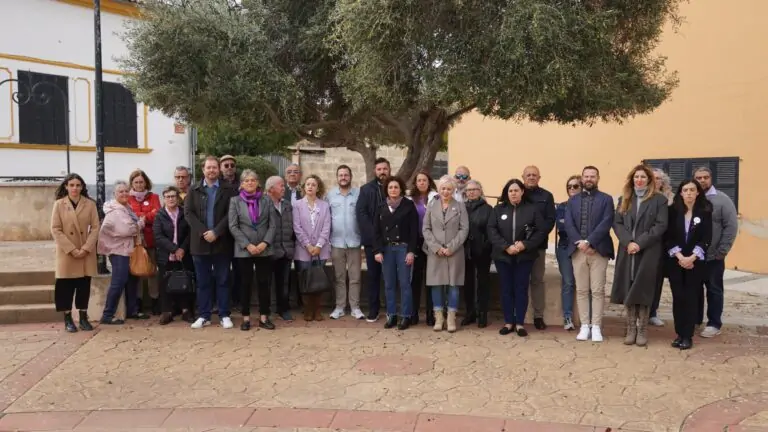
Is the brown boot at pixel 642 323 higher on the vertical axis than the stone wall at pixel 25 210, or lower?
lower

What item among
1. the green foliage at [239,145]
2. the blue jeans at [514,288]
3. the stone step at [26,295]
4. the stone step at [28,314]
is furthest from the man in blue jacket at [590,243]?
the green foliage at [239,145]

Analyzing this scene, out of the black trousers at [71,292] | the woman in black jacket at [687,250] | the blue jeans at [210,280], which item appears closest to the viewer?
the woman in black jacket at [687,250]

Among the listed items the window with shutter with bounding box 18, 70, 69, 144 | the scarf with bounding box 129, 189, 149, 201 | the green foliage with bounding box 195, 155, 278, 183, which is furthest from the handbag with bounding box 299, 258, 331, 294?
the green foliage with bounding box 195, 155, 278, 183

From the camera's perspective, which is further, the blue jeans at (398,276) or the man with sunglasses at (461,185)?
the man with sunglasses at (461,185)

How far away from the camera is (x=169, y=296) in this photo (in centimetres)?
752

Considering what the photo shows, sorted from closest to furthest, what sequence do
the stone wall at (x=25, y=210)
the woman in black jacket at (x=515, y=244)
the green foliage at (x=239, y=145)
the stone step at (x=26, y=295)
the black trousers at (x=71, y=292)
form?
the woman in black jacket at (x=515, y=244)
the black trousers at (x=71, y=292)
the stone step at (x=26, y=295)
the stone wall at (x=25, y=210)
the green foliage at (x=239, y=145)

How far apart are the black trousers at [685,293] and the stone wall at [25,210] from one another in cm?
1121

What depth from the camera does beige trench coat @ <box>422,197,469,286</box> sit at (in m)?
7.02

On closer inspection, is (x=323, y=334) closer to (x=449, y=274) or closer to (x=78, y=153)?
(x=449, y=274)

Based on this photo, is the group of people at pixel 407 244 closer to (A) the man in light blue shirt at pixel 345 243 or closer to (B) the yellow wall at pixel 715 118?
(A) the man in light blue shirt at pixel 345 243

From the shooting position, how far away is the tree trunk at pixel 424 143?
913cm

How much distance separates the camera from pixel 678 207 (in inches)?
254

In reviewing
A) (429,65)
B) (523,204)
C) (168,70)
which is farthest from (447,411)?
(168,70)

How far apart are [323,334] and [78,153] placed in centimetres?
1131
